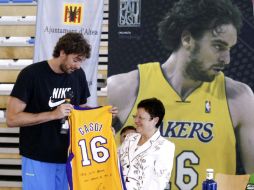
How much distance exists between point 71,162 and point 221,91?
1435mm

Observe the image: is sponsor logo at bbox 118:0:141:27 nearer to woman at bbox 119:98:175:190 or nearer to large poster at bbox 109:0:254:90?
large poster at bbox 109:0:254:90

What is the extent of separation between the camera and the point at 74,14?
4.07 metres

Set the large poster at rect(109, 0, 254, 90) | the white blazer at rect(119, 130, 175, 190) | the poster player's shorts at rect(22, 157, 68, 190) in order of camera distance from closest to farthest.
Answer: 1. the white blazer at rect(119, 130, 175, 190)
2. the poster player's shorts at rect(22, 157, 68, 190)
3. the large poster at rect(109, 0, 254, 90)

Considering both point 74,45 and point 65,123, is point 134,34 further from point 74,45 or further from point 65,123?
point 65,123

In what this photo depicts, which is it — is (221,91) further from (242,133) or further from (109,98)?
(109,98)

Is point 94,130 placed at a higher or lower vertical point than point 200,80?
lower

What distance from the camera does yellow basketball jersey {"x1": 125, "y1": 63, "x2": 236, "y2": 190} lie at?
376 centimetres

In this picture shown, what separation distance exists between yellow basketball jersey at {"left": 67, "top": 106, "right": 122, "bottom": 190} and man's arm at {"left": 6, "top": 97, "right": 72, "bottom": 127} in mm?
118

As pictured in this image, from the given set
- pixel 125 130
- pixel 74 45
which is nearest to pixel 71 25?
pixel 125 130

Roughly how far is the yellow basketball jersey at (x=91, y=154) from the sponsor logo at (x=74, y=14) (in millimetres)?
1233

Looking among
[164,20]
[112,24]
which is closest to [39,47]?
[112,24]

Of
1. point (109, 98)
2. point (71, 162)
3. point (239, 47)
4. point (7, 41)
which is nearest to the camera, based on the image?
point (71, 162)

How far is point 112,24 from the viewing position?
3.91 m

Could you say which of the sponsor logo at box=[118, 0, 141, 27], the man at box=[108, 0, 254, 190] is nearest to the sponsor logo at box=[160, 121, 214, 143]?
the man at box=[108, 0, 254, 190]
